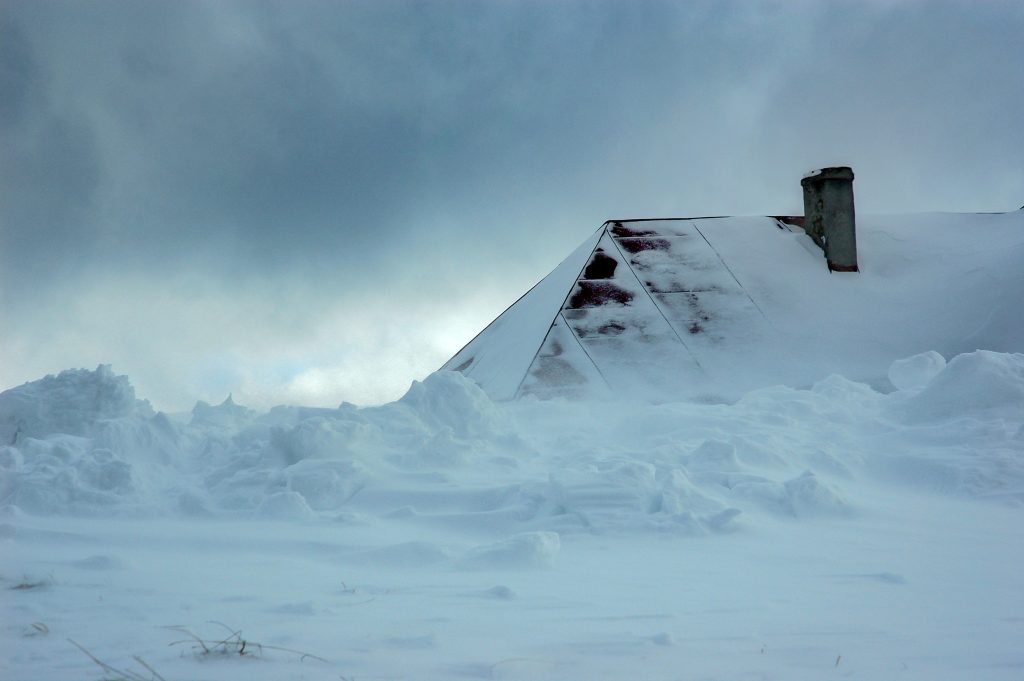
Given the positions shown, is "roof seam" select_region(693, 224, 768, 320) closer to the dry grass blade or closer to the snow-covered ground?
the snow-covered ground

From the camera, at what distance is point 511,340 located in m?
12.4

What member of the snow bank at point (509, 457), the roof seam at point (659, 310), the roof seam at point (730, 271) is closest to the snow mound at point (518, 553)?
the snow bank at point (509, 457)

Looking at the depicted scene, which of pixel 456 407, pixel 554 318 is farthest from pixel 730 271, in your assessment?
pixel 456 407

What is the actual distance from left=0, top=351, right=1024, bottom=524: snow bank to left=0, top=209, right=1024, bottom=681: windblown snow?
2 cm

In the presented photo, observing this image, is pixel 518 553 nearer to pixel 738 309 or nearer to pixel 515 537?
pixel 515 537

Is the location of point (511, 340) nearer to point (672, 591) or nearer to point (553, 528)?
point (553, 528)

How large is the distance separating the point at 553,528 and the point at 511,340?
750 cm

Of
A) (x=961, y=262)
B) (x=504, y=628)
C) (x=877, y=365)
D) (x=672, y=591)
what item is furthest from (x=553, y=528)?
(x=961, y=262)

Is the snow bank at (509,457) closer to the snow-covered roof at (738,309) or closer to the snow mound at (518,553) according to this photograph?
the snow mound at (518,553)

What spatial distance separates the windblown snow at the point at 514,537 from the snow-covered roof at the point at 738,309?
2770mm

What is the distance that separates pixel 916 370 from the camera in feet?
31.2

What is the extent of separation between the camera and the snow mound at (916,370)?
9.40 metres

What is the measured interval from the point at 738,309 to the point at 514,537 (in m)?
8.81

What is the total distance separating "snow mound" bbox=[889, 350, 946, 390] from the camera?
9398mm
